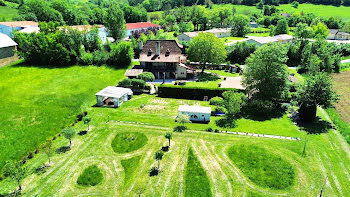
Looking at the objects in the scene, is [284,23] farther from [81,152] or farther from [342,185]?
[81,152]

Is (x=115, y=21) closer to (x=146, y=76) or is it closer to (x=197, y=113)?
(x=146, y=76)

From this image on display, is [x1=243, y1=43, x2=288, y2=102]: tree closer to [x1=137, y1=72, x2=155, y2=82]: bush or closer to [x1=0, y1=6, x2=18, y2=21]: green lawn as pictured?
[x1=137, y1=72, x2=155, y2=82]: bush

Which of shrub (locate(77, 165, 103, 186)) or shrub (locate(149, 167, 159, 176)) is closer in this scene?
shrub (locate(77, 165, 103, 186))

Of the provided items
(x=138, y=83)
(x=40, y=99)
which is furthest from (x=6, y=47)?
(x=138, y=83)

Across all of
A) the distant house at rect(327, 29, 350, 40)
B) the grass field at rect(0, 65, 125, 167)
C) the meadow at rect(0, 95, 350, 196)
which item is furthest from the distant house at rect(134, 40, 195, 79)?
the distant house at rect(327, 29, 350, 40)

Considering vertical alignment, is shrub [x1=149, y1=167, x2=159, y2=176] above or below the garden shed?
below

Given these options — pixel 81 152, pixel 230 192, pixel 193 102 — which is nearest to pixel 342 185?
pixel 230 192
